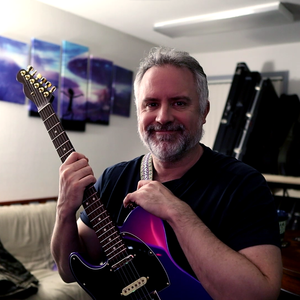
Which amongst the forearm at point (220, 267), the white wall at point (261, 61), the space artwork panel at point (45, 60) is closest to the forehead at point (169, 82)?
the forearm at point (220, 267)

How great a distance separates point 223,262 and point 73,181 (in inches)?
20.0

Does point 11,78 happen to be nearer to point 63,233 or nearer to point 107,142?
point 107,142

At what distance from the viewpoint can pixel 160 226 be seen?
41.6 inches

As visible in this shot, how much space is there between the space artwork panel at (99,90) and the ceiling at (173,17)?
0.48 m

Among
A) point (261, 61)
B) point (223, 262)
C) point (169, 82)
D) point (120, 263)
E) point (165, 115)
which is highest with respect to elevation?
point (261, 61)

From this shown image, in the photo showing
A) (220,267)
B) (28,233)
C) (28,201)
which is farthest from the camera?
(28,201)

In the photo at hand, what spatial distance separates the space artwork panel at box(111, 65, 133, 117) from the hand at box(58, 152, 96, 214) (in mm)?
3155

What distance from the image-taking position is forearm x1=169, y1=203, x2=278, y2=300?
0.88 metres

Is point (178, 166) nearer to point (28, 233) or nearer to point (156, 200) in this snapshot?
point (156, 200)

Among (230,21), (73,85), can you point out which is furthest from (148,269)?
(230,21)

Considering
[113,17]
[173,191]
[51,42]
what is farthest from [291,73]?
[173,191]

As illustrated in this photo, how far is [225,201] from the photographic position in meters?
1.06

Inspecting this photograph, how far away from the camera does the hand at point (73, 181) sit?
108 cm

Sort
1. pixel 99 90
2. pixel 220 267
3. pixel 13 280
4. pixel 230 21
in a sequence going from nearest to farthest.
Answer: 1. pixel 220 267
2. pixel 13 280
3. pixel 230 21
4. pixel 99 90
